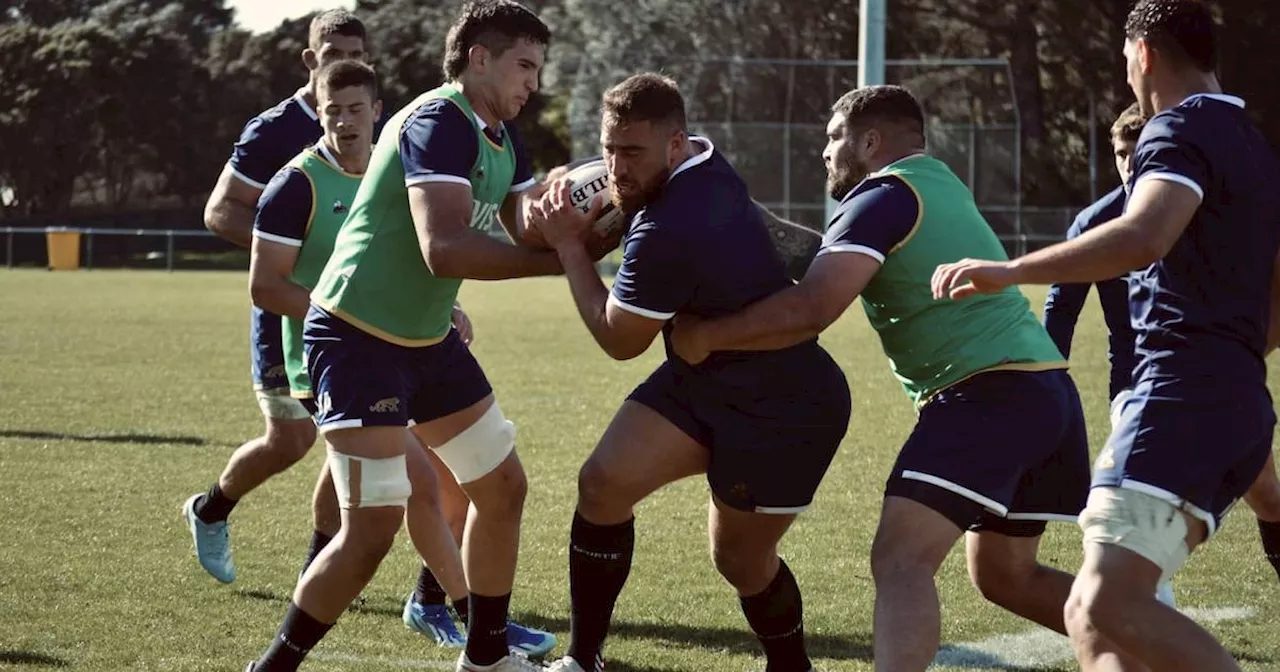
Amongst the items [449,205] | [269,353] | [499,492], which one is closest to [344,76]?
[269,353]

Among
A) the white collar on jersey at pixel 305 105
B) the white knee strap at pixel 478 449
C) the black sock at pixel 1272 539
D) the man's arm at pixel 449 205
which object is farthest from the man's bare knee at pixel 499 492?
the black sock at pixel 1272 539

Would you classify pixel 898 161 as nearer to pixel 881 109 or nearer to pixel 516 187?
pixel 881 109

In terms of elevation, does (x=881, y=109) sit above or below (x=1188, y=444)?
above

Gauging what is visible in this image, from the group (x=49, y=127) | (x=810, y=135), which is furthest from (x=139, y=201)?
(x=810, y=135)

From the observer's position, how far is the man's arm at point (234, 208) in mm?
6992

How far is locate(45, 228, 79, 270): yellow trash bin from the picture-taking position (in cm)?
4150

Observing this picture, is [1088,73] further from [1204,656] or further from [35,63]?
[1204,656]

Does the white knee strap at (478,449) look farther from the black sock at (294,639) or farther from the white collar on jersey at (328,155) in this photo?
the white collar on jersey at (328,155)

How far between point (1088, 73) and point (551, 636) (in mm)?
41864

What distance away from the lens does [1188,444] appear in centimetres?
407

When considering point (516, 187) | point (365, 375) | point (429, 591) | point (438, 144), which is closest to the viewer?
point (438, 144)

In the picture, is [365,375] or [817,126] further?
[817,126]

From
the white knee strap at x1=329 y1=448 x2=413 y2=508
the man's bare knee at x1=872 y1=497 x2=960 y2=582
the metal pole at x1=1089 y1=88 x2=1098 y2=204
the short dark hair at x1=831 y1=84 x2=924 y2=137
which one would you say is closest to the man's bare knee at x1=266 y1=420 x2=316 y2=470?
the white knee strap at x1=329 y1=448 x2=413 y2=508

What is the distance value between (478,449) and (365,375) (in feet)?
1.79
